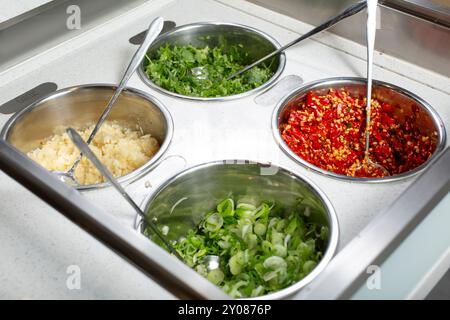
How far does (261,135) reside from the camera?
1375mm

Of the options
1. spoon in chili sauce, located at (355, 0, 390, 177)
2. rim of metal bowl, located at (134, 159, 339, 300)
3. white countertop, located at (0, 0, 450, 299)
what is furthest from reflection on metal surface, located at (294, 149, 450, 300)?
spoon in chili sauce, located at (355, 0, 390, 177)

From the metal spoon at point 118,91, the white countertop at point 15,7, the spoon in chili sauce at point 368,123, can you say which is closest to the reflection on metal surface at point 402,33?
the spoon in chili sauce at point 368,123

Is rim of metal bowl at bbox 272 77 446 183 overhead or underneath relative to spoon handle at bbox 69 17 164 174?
underneath

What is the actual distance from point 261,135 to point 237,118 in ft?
0.33

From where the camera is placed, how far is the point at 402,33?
1568 millimetres

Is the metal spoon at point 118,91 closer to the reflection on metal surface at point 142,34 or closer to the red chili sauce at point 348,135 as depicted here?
the reflection on metal surface at point 142,34

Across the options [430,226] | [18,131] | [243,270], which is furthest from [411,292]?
[18,131]

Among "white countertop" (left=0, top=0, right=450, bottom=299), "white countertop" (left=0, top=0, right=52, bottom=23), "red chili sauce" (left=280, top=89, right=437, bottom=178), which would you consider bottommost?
"red chili sauce" (left=280, top=89, right=437, bottom=178)

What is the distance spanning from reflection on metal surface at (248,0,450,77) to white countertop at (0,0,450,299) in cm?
3

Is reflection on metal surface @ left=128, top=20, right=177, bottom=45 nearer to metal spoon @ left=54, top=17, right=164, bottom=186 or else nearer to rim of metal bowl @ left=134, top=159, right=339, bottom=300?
metal spoon @ left=54, top=17, right=164, bottom=186

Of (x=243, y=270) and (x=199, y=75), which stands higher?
(x=199, y=75)

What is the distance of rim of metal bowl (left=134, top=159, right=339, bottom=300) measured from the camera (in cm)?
98

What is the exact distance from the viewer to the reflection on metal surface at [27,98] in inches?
58.6

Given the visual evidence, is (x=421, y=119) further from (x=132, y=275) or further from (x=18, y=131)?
(x=18, y=131)
